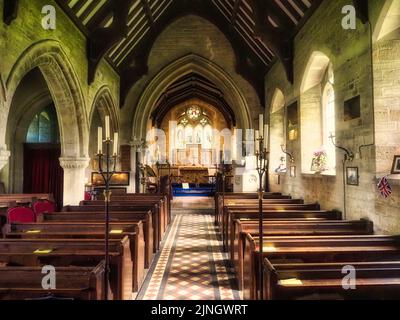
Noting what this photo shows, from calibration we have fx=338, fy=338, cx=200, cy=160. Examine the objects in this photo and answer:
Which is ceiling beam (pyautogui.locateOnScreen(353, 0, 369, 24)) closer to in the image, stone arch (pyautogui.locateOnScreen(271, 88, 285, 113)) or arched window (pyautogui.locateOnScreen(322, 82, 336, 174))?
arched window (pyautogui.locateOnScreen(322, 82, 336, 174))

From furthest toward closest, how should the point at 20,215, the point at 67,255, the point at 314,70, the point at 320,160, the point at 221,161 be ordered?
the point at 221,161
the point at 314,70
the point at 320,160
the point at 20,215
the point at 67,255

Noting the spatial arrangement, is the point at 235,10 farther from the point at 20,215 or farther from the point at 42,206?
the point at 20,215

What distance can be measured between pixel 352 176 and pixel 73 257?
453 cm

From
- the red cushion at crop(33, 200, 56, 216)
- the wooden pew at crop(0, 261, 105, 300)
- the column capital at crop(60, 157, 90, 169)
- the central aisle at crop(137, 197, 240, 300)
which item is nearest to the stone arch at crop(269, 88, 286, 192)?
the central aisle at crop(137, 197, 240, 300)

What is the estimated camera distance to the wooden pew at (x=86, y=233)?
4.22 m

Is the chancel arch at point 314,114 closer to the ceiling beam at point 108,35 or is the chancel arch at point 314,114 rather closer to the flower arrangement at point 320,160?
the flower arrangement at point 320,160

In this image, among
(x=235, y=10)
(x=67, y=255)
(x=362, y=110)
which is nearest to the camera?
(x=67, y=255)

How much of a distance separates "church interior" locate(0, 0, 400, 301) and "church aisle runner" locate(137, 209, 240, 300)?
0.03 metres

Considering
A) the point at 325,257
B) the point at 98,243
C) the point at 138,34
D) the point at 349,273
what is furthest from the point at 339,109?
the point at 138,34

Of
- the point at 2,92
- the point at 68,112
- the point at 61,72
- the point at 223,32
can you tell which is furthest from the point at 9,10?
the point at 223,32

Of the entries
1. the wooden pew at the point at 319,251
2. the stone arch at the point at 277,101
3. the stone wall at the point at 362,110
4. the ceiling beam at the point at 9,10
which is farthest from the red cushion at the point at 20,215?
the stone arch at the point at 277,101

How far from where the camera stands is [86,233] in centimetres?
436

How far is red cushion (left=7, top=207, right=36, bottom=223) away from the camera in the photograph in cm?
625
